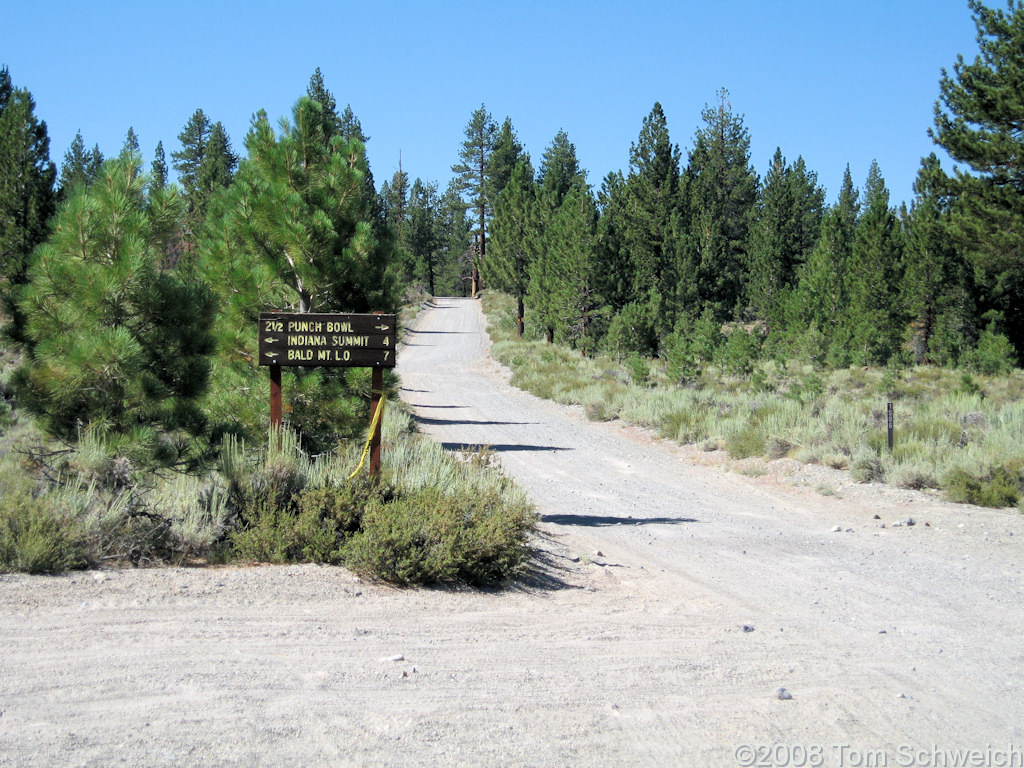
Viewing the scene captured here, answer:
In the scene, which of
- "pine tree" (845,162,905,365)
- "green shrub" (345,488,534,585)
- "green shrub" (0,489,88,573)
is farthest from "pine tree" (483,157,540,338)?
"green shrub" (0,489,88,573)

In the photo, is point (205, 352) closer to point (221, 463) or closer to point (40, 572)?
point (221, 463)

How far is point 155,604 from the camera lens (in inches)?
226

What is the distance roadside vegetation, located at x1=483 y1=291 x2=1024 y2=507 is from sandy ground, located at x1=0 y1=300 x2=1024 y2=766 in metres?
2.92

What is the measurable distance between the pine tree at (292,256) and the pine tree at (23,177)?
16.7 m

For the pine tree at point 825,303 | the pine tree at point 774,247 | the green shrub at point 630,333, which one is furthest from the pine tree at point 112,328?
the pine tree at point 774,247

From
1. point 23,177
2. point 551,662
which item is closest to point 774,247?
point 23,177

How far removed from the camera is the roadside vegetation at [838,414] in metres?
12.0

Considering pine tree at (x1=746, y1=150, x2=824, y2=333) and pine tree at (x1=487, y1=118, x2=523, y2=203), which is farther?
pine tree at (x1=487, y1=118, x2=523, y2=203)

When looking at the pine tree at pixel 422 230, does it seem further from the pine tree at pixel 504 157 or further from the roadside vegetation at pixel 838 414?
the roadside vegetation at pixel 838 414

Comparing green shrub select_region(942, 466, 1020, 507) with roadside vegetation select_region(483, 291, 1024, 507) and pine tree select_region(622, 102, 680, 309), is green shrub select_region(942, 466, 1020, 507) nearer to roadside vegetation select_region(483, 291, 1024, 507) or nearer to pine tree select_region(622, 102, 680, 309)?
roadside vegetation select_region(483, 291, 1024, 507)

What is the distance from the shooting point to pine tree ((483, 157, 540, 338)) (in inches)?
1963

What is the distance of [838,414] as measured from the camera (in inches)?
626

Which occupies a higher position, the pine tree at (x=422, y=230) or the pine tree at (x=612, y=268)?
the pine tree at (x=422, y=230)

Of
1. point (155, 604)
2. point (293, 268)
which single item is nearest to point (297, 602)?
point (155, 604)
